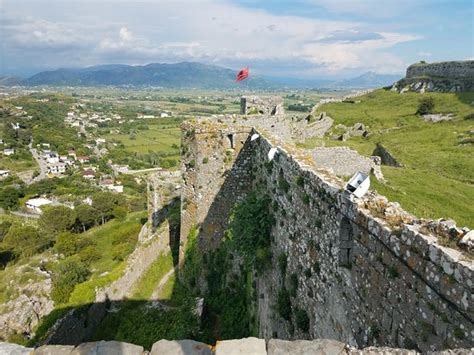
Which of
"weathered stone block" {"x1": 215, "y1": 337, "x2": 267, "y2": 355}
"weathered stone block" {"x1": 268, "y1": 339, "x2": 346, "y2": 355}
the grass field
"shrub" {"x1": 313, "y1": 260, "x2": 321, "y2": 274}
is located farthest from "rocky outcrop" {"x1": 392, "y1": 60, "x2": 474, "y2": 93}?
the grass field

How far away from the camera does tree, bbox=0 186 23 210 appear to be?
3886 inches

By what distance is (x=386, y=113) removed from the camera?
189 ft

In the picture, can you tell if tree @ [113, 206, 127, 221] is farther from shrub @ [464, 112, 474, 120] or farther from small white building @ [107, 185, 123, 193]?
shrub @ [464, 112, 474, 120]

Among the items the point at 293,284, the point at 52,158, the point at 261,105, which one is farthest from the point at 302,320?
the point at 52,158

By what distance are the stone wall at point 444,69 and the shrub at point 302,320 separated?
226ft

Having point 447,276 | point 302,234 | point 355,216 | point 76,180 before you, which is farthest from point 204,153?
point 76,180

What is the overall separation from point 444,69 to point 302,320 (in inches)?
3094

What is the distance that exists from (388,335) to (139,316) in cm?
1370

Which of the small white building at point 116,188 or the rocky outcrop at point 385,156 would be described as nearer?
the rocky outcrop at point 385,156

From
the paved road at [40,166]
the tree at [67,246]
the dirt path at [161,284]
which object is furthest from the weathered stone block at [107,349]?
the paved road at [40,166]

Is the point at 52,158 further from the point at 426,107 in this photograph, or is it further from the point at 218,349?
the point at 218,349

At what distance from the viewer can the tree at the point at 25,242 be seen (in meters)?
56.9

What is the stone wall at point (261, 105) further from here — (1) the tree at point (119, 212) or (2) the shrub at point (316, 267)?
(1) the tree at point (119, 212)

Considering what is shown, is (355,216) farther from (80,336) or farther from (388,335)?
(80,336)
